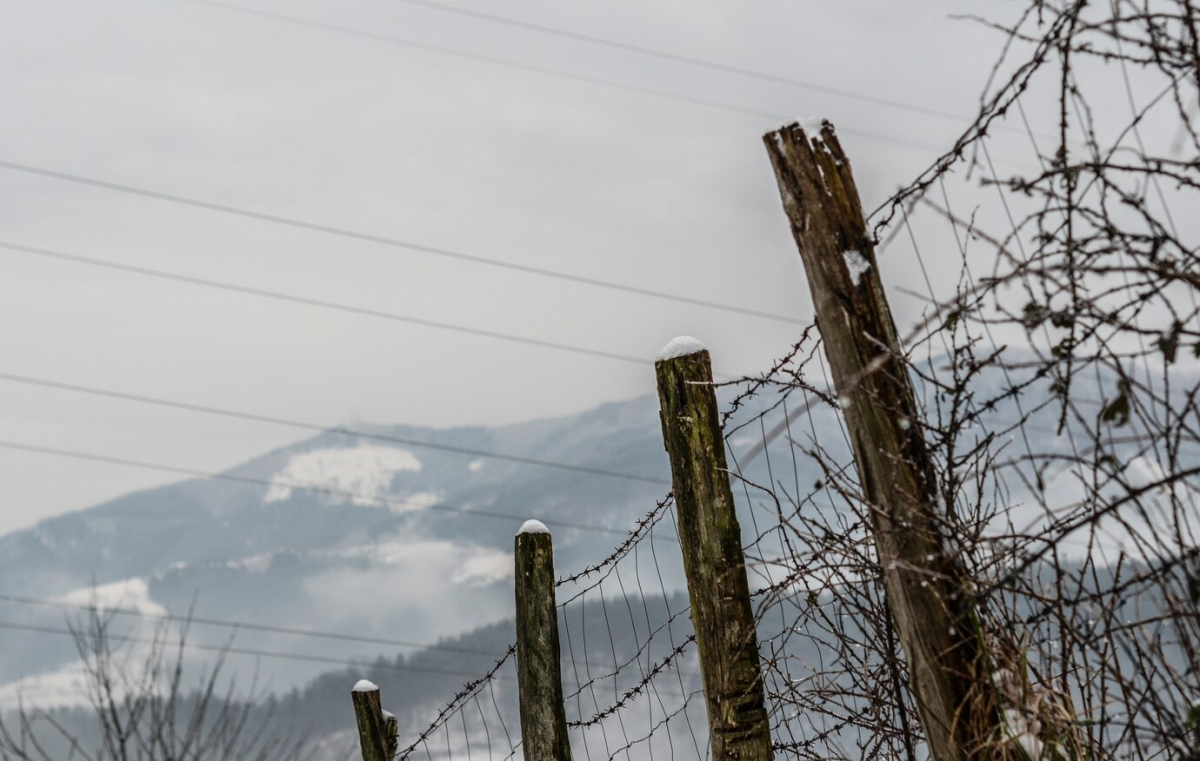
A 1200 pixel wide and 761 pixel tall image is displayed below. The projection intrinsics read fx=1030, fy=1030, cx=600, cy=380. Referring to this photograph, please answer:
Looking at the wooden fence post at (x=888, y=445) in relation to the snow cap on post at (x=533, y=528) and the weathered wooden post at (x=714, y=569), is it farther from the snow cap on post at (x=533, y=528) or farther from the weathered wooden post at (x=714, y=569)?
the snow cap on post at (x=533, y=528)

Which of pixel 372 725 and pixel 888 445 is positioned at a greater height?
pixel 372 725

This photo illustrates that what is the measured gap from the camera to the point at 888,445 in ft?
7.09

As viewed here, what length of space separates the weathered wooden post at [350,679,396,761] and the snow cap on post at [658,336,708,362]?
2.30 meters

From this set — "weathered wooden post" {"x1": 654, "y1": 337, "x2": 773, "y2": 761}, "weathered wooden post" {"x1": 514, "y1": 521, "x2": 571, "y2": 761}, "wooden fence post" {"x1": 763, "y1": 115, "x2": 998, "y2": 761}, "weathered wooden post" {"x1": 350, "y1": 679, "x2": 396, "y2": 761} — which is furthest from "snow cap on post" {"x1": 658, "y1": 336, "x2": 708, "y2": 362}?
"weathered wooden post" {"x1": 350, "y1": 679, "x2": 396, "y2": 761}

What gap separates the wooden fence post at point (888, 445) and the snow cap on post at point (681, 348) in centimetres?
76

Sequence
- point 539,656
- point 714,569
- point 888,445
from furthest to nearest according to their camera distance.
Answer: point 539,656 → point 714,569 → point 888,445

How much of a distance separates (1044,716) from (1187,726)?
28 centimetres

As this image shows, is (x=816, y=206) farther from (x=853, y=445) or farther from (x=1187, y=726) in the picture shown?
(x=1187, y=726)

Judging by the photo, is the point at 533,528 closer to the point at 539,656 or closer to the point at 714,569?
the point at 539,656

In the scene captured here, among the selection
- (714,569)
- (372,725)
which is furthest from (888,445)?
(372,725)

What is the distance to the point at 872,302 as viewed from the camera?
2.22 meters

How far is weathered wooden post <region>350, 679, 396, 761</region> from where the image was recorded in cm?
443

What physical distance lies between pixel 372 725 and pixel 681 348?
96.8 inches

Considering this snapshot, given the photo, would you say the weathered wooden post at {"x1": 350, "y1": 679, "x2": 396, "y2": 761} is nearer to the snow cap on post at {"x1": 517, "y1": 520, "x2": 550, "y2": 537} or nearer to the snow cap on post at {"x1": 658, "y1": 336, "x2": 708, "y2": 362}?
the snow cap on post at {"x1": 517, "y1": 520, "x2": 550, "y2": 537}
